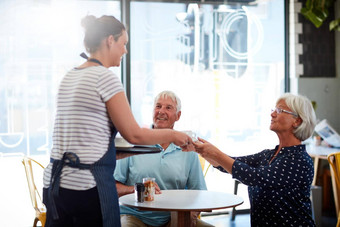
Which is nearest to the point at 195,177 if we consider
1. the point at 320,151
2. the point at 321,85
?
the point at 320,151

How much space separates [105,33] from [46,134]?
316 cm

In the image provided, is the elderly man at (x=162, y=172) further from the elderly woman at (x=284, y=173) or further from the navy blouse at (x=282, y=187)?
the navy blouse at (x=282, y=187)

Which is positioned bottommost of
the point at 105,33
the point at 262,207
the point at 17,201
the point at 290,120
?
the point at 17,201

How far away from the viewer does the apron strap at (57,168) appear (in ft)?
5.74

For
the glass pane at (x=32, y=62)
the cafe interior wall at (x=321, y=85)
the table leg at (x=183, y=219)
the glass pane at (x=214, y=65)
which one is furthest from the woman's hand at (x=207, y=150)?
the cafe interior wall at (x=321, y=85)

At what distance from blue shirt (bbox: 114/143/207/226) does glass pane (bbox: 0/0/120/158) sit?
1.97m

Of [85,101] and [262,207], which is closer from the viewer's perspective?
[85,101]

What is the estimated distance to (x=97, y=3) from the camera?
16.2 feet

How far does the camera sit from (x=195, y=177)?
306 cm

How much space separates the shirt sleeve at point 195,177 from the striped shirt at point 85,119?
1344mm

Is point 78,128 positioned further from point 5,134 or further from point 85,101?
point 5,134

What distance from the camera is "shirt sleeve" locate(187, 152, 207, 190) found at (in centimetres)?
304

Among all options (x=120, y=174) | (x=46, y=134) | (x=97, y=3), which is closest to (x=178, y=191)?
(x=120, y=174)

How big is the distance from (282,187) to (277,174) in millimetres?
71
